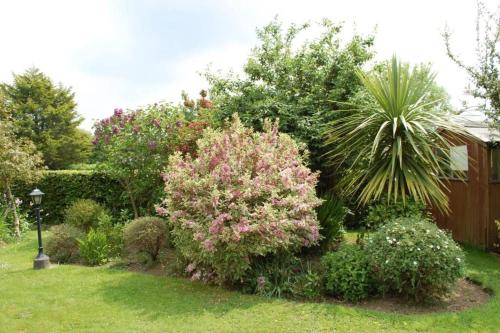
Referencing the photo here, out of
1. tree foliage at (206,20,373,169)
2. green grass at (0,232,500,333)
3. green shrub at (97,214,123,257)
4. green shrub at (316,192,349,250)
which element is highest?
tree foliage at (206,20,373,169)

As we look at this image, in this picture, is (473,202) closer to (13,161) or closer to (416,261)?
(416,261)

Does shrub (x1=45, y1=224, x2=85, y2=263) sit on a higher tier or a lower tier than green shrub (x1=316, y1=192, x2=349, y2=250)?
lower

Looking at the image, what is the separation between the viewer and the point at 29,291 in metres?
5.71

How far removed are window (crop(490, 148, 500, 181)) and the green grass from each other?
246 centimetres

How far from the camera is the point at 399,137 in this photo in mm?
6379

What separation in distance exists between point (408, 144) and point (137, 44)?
19.6 ft

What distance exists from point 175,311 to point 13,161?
7.52 m

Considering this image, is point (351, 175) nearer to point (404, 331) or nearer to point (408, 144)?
point (408, 144)

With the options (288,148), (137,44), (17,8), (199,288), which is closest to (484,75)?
(288,148)

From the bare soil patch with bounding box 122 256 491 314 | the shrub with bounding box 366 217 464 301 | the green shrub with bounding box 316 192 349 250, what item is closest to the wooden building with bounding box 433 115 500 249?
the green shrub with bounding box 316 192 349 250

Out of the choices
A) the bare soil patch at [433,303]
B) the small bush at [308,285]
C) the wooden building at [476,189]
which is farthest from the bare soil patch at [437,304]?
the wooden building at [476,189]

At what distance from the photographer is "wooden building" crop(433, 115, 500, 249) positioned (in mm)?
7801

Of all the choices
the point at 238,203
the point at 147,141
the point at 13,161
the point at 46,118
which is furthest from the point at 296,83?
the point at 46,118

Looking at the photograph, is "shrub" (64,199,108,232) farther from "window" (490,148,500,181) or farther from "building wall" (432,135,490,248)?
"window" (490,148,500,181)
